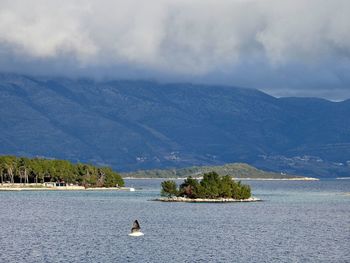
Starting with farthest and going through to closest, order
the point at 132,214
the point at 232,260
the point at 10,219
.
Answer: the point at 132,214, the point at 10,219, the point at 232,260

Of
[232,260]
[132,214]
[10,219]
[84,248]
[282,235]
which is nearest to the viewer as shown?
[232,260]

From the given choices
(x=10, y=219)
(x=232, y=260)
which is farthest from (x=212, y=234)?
(x=10, y=219)

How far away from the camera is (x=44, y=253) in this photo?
11325 centimetres

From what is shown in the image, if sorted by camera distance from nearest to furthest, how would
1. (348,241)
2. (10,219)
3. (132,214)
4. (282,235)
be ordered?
(348,241), (282,235), (10,219), (132,214)

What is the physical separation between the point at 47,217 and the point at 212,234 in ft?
156

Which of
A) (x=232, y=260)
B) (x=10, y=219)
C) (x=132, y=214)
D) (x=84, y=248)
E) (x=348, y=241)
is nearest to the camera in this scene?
(x=232, y=260)

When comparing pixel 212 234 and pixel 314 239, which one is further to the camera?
pixel 212 234

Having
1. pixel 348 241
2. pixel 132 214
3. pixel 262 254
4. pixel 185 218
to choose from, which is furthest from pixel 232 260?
A: pixel 132 214

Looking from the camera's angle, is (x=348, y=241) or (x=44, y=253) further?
(x=348, y=241)

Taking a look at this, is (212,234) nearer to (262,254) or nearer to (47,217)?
(262,254)

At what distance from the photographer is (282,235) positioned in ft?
467

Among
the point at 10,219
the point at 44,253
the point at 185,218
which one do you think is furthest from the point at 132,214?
the point at 44,253

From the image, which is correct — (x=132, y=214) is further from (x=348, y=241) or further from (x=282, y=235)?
(x=348, y=241)

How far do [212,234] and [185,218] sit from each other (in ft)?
116
